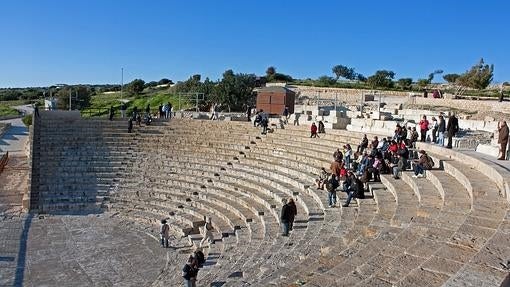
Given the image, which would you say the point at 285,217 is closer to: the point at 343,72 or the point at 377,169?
the point at 377,169

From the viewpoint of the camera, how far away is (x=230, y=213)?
15422 mm

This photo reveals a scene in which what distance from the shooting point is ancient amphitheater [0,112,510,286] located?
6715 mm

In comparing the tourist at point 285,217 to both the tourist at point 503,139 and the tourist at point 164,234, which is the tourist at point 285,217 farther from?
the tourist at point 503,139

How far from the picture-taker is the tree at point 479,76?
46.6 meters

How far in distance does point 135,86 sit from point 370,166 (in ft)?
197

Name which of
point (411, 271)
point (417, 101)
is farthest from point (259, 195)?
point (417, 101)

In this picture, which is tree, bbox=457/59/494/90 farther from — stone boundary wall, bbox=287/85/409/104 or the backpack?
the backpack

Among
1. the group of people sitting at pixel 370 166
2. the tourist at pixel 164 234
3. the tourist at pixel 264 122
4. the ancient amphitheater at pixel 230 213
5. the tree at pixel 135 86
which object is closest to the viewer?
the ancient amphitheater at pixel 230 213

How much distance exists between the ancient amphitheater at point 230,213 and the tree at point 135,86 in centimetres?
4379

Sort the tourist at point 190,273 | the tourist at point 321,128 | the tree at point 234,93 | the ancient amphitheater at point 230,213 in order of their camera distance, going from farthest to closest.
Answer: the tree at point 234,93 < the tourist at point 321,128 < the tourist at point 190,273 < the ancient amphitheater at point 230,213

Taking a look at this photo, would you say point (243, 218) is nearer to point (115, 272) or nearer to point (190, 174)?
point (115, 272)

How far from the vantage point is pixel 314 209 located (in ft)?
41.2

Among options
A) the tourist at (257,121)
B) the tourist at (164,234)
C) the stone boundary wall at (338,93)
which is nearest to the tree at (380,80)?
the stone boundary wall at (338,93)

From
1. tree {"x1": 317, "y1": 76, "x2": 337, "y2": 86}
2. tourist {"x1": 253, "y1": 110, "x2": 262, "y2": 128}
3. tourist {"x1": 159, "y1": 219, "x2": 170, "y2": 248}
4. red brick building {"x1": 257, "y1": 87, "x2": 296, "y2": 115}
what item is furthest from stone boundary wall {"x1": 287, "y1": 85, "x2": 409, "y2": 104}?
tourist {"x1": 159, "y1": 219, "x2": 170, "y2": 248}
